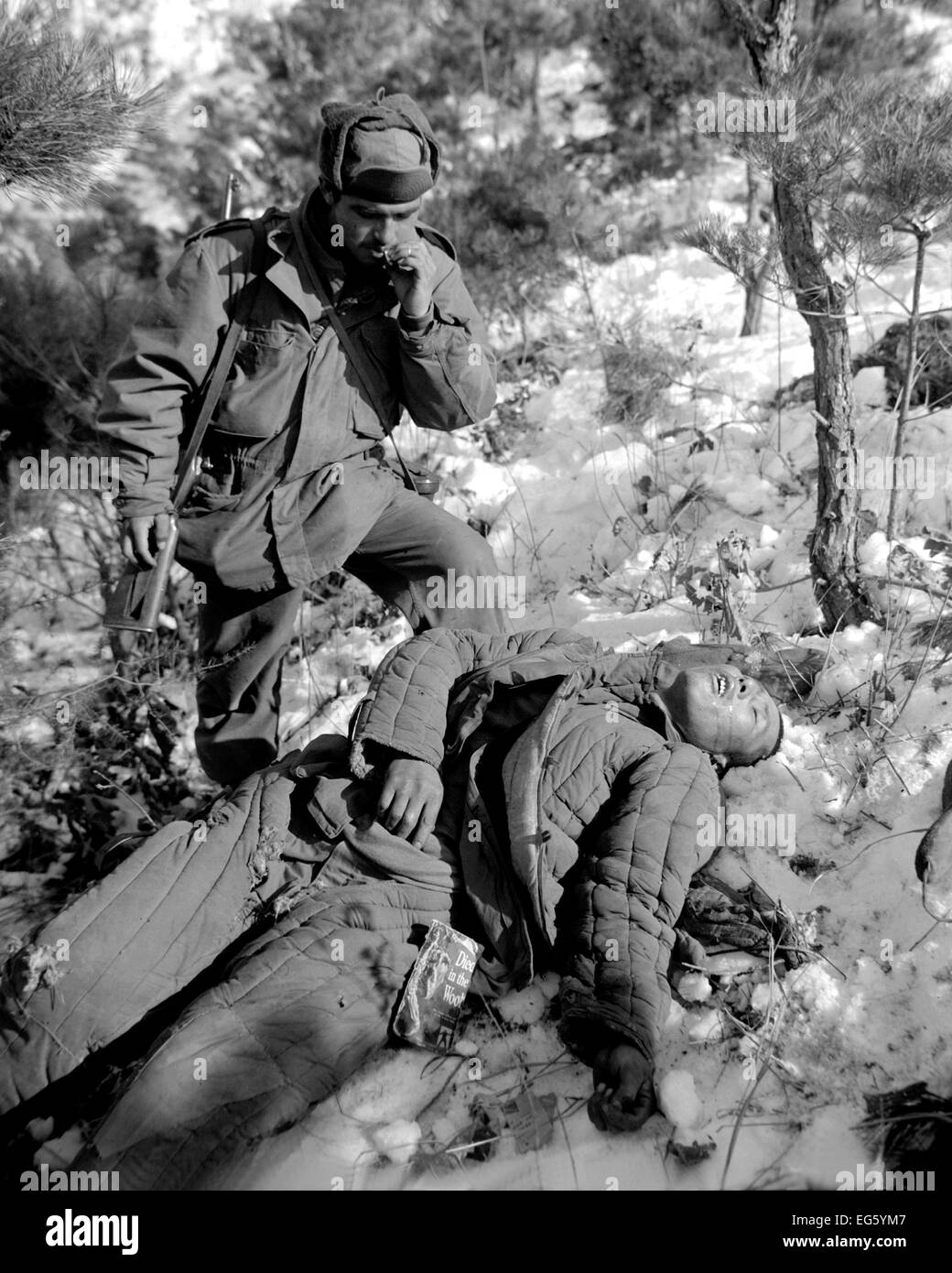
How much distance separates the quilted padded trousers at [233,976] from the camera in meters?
2.06

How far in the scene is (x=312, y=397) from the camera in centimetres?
295

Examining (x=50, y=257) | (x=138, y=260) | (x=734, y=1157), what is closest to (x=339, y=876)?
(x=734, y=1157)

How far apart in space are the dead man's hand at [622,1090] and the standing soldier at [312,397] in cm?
141

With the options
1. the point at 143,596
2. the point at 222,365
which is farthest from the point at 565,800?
the point at 222,365

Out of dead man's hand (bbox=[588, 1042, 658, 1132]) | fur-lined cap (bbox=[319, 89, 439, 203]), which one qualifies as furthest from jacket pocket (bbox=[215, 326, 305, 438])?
dead man's hand (bbox=[588, 1042, 658, 1132])

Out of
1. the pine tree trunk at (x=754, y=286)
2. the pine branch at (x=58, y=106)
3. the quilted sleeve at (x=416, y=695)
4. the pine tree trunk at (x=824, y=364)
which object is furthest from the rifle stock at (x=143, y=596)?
the pine tree trunk at (x=754, y=286)

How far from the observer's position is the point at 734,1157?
6.84ft

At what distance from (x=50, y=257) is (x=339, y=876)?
15.9ft

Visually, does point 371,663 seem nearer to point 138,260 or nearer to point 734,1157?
point 734,1157

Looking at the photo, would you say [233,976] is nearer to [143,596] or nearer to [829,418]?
[143,596]

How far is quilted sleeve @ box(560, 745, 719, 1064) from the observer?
7.17 ft

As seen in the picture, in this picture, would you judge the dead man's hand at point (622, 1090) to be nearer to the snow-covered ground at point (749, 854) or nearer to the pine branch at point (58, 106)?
the snow-covered ground at point (749, 854)

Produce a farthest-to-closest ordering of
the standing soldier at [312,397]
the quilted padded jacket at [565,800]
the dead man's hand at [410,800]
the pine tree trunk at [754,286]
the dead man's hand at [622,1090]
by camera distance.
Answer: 1. the pine tree trunk at [754,286]
2. the standing soldier at [312,397]
3. the dead man's hand at [410,800]
4. the quilted padded jacket at [565,800]
5. the dead man's hand at [622,1090]

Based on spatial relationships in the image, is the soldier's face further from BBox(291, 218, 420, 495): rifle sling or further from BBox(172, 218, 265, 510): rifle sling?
BBox(172, 218, 265, 510): rifle sling
